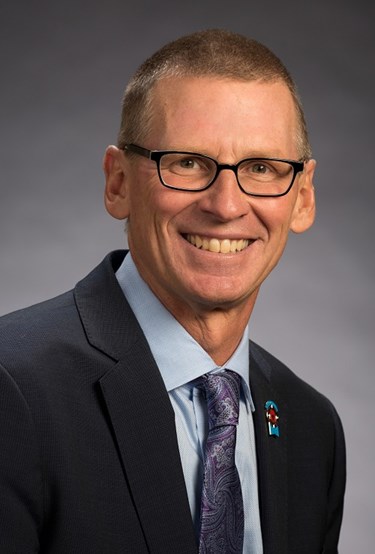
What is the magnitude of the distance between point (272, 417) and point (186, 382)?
506 millimetres

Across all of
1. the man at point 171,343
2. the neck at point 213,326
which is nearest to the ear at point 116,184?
the man at point 171,343

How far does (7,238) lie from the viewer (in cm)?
583

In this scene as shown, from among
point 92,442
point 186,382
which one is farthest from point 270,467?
point 92,442

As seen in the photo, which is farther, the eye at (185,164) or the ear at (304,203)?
the ear at (304,203)

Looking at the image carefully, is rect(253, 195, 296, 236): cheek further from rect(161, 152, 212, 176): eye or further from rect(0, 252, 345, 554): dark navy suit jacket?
rect(0, 252, 345, 554): dark navy suit jacket

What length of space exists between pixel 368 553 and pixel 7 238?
7.73ft

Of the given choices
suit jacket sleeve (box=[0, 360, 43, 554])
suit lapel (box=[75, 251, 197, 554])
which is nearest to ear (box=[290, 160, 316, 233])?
suit lapel (box=[75, 251, 197, 554])

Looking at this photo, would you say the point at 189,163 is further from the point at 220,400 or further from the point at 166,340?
the point at 220,400

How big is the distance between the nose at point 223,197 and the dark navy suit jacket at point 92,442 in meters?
0.43

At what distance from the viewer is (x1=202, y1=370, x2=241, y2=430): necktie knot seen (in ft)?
11.9

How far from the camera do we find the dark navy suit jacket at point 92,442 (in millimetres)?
3207

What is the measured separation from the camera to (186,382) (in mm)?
3637

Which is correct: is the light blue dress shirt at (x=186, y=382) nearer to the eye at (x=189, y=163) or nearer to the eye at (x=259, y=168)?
the eye at (x=189, y=163)

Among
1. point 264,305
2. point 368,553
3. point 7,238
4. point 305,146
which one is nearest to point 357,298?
point 264,305
